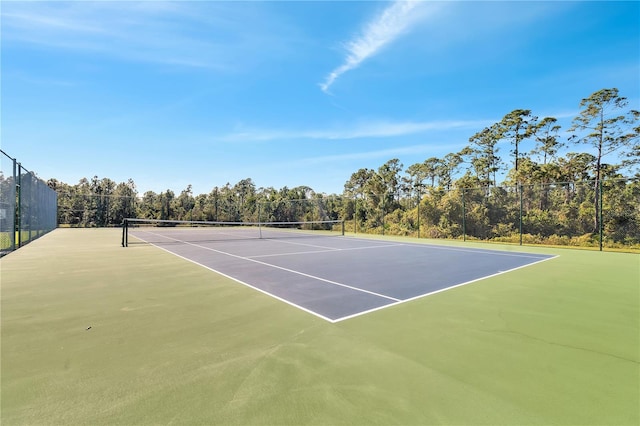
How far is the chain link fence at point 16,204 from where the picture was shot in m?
7.86

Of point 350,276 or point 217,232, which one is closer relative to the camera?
point 350,276

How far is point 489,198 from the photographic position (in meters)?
14.5

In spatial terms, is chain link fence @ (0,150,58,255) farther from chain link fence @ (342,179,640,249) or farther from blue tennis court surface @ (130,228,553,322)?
chain link fence @ (342,179,640,249)

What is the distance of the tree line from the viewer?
1241 centimetres

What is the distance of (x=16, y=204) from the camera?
9562 mm

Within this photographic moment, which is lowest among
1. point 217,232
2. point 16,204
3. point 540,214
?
point 217,232

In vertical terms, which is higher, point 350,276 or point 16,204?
point 16,204

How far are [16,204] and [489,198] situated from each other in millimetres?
18518

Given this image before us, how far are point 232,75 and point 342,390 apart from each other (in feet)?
43.6

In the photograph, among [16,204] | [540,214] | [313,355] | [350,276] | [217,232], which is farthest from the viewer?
[217,232]

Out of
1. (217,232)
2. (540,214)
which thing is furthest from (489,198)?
(217,232)

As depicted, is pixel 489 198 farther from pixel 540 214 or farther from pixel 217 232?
pixel 217 232

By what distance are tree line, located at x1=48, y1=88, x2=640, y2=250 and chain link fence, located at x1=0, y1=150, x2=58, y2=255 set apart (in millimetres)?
15848

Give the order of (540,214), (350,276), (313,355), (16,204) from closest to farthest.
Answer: (313,355), (350,276), (16,204), (540,214)
